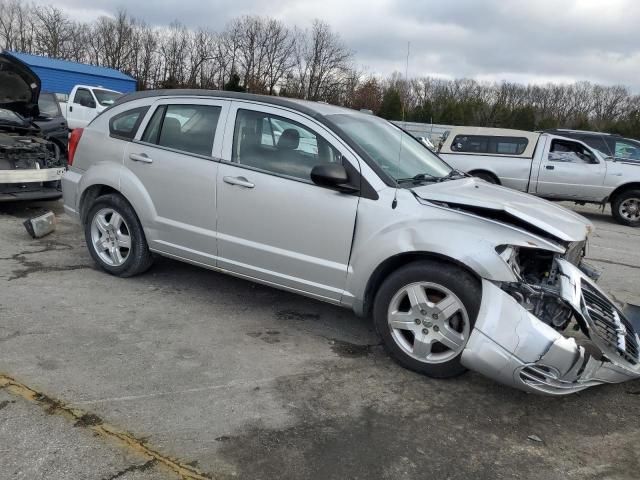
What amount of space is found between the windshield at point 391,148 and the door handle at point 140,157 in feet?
5.51

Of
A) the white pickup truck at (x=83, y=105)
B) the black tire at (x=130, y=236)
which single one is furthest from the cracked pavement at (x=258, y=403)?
the white pickup truck at (x=83, y=105)

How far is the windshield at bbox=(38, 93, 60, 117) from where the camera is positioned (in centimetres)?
1194

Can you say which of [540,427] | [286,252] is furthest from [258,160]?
[540,427]

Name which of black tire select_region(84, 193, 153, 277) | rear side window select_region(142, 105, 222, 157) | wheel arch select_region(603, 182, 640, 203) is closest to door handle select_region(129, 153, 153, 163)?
rear side window select_region(142, 105, 222, 157)

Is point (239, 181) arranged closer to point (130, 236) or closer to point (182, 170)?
point (182, 170)

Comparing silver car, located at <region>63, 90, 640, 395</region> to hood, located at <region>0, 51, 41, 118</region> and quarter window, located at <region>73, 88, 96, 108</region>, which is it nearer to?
hood, located at <region>0, 51, 41, 118</region>

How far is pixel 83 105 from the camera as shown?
18266 millimetres

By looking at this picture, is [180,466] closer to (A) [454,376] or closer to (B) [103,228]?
(A) [454,376]

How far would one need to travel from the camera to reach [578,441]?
310 cm

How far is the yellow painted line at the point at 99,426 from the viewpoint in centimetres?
262

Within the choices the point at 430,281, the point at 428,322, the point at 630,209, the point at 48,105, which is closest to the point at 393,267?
the point at 430,281

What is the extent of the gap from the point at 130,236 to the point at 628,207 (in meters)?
A: 10.7

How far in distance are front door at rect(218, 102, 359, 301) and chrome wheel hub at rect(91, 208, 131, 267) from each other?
1.21m

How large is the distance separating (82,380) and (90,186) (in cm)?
243
